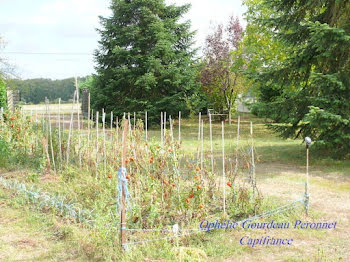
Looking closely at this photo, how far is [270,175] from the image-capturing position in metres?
7.27

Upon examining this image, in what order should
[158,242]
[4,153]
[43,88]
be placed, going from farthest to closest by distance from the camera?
[43,88] → [4,153] → [158,242]

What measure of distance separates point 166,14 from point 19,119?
11191 millimetres

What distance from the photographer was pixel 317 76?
24.4 ft

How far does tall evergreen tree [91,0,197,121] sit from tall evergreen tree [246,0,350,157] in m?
7.63

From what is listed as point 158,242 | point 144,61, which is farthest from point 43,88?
point 158,242

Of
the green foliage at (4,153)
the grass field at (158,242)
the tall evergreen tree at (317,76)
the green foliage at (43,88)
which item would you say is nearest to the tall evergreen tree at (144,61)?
the green foliage at (43,88)

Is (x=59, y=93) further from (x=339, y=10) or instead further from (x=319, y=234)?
(x=319, y=234)

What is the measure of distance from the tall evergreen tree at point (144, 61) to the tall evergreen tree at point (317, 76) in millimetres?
7626

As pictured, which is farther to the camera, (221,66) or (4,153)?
(221,66)

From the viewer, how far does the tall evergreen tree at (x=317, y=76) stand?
7469 millimetres

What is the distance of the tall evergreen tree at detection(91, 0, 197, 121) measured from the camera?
54.0ft

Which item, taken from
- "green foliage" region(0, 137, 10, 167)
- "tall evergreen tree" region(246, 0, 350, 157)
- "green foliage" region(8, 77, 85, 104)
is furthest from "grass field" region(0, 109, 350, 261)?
"green foliage" region(8, 77, 85, 104)

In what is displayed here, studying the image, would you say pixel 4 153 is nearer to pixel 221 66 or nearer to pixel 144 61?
pixel 144 61

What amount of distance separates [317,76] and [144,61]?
34.1ft
